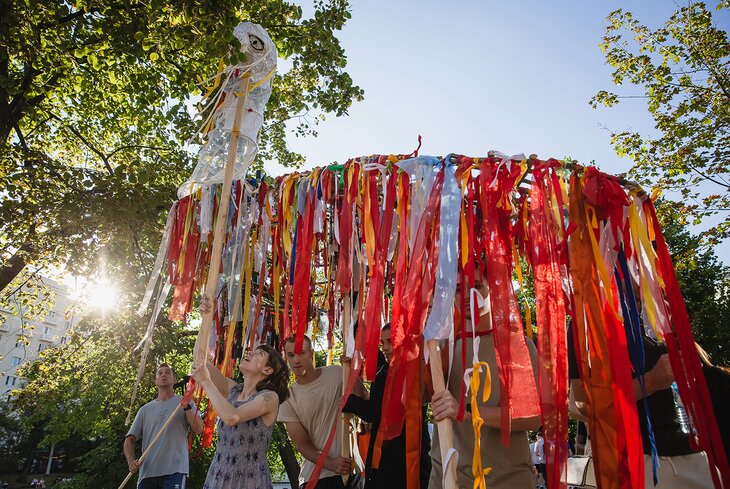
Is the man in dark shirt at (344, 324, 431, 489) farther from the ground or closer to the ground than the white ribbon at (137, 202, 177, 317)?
closer to the ground

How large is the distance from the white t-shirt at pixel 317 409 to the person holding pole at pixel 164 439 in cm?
100

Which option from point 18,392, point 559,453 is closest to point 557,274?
point 559,453

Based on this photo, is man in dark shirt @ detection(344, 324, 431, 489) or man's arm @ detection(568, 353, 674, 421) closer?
man's arm @ detection(568, 353, 674, 421)

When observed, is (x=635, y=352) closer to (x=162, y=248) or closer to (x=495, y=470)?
(x=495, y=470)

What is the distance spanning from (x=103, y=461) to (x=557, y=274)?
898 centimetres

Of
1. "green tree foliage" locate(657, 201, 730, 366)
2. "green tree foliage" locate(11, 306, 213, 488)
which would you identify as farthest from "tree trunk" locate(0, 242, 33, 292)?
"green tree foliage" locate(657, 201, 730, 366)

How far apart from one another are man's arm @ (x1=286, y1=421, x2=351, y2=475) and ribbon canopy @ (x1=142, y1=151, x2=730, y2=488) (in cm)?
58

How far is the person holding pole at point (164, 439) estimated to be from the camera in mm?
3494

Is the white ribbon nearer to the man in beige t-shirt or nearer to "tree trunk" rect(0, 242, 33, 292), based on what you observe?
the man in beige t-shirt

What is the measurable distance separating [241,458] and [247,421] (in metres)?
0.17

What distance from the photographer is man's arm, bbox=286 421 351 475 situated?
2535 millimetres

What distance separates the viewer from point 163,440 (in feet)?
11.7

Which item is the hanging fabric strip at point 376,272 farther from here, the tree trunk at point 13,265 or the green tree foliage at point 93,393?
the green tree foliage at point 93,393

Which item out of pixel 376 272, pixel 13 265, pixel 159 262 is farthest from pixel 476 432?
pixel 13 265
